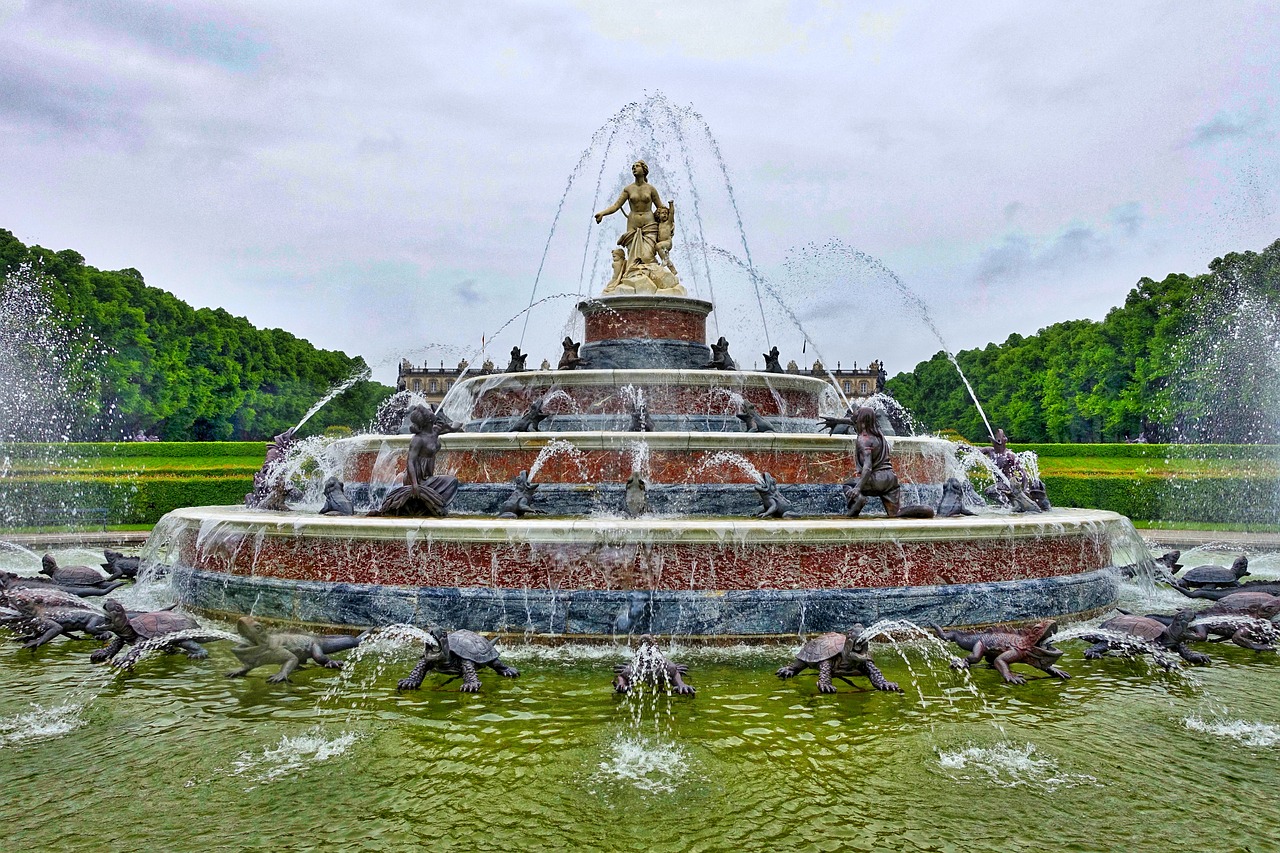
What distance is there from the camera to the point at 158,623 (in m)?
9.15

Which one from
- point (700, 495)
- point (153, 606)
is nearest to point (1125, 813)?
point (700, 495)

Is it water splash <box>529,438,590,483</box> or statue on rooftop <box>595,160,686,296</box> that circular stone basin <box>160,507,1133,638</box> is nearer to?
water splash <box>529,438,590,483</box>

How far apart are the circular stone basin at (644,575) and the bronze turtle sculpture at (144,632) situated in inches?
45.2

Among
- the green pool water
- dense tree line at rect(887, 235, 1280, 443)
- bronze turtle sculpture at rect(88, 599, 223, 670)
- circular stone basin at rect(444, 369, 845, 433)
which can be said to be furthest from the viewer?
dense tree line at rect(887, 235, 1280, 443)

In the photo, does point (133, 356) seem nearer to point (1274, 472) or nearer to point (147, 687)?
point (147, 687)

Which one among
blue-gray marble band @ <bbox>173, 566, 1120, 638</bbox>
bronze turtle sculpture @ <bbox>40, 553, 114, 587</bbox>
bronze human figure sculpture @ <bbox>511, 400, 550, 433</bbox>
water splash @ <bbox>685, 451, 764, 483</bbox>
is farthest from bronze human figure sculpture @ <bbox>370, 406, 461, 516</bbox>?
bronze turtle sculpture @ <bbox>40, 553, 114, 587</bbox>

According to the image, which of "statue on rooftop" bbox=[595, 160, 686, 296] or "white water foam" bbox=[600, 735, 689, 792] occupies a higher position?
"statue on rooftop" bbox=[595, 160, 686, 296]

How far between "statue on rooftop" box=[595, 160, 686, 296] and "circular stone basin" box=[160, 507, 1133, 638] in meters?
11.5

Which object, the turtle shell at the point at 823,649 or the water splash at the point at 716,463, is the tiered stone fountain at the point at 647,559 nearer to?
the water splash at the point at 716,463

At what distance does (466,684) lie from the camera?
793 cm

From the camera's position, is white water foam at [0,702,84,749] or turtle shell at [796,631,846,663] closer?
white water foam at [0,702,84,749]

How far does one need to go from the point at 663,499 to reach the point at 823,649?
478 centimetres

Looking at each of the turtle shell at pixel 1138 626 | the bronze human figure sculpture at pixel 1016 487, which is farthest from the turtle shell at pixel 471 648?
the bronze human figure sculpture at pixel 1016 487

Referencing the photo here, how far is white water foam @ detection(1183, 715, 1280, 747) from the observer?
682cm
